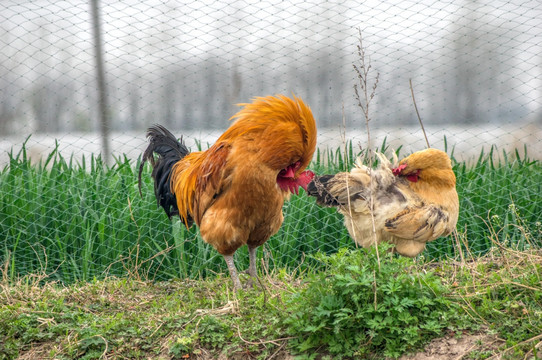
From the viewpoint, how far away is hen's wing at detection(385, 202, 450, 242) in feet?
12.6

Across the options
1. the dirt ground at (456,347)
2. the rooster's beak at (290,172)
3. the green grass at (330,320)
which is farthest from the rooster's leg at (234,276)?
the dirt ground at (456,347)

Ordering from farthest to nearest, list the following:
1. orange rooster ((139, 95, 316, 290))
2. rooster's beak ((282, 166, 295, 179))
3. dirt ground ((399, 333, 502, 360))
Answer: rooster's beak ((282, 166, 295, 179)) → orange rooster ((139, 95, 316, 290)) → dirt ground ((399, 333, 502, 360))

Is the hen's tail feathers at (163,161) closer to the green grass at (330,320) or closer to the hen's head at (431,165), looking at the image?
the green grass at (330,320)

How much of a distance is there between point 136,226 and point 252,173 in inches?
82.2

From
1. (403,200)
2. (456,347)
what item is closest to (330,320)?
(456,347)

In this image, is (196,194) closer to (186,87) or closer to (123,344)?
(123,344)

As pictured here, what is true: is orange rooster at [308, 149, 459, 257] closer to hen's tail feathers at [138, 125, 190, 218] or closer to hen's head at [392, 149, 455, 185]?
hen's head at [392, 149, 455, 185]

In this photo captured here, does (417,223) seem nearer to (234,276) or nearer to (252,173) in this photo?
(252,173)

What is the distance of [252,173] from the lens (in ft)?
11.5

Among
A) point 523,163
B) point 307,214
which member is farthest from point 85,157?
point 523,163

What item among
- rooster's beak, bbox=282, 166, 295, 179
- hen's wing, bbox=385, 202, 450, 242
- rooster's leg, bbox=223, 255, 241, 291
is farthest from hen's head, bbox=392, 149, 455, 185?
rooster's leg, bbox=223, 255, 241, 291

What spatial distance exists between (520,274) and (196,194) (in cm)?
237

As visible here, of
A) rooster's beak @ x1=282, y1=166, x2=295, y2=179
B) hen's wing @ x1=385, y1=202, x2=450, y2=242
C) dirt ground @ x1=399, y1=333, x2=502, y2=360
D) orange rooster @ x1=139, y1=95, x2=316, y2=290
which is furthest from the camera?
hen's wing @ x1=385, y1=202, x2=450, y2=242

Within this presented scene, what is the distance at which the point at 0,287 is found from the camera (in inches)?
173
